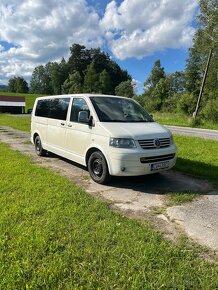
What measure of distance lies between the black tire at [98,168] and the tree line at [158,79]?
940 inches

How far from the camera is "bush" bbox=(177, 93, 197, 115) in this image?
43.0 metres

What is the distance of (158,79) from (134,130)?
6035 cm

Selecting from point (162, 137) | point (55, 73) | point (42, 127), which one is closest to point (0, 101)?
point (55, 73)

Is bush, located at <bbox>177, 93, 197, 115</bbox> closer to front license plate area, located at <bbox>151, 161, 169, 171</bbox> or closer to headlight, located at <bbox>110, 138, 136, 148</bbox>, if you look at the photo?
front license plate area, located at <bbox>151, 161, 169, 171</bbox>

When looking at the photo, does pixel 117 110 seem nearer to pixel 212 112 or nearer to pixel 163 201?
pixel 163 201

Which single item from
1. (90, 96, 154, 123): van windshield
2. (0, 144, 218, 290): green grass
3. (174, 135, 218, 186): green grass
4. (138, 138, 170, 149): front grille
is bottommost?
(0, 144, 218, 290): green grass

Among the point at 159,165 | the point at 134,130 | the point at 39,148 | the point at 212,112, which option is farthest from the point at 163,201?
the point at 212,112

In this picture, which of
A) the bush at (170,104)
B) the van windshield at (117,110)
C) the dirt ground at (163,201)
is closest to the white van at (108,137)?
the van windshield at (117,110)

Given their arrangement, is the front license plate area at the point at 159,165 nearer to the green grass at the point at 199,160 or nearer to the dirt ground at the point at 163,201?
the dirt ground at the point at 163,201

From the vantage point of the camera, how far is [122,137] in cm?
545

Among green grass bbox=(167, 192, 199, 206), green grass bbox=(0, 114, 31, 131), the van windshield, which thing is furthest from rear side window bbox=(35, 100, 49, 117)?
green grass bbox=(0, 114, 31, 131)

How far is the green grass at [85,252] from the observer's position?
2.76 m

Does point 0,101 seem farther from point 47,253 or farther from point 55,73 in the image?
point 47,253

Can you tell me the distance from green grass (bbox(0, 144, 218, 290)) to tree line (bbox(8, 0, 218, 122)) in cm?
2581
